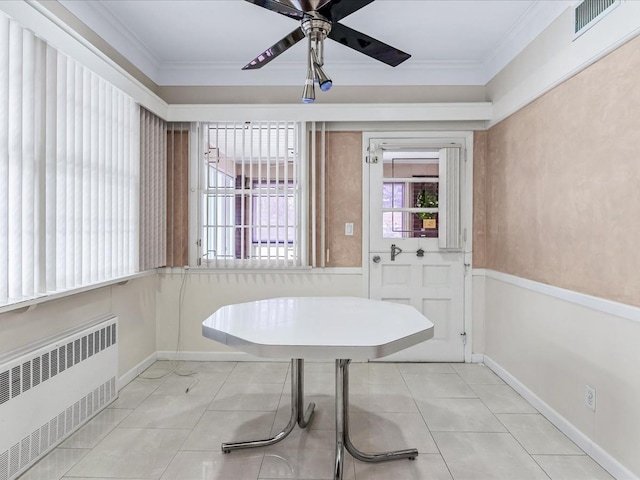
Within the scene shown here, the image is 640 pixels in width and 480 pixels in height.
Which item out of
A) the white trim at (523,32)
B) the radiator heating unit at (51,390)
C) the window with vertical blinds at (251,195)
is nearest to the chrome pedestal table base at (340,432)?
the radiator heating unit at (51,390)

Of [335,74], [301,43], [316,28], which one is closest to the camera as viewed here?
[316,28]

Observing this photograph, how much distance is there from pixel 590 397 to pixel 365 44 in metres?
2.19

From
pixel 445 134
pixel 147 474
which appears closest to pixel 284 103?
pixel 445 134

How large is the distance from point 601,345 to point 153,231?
125 inches

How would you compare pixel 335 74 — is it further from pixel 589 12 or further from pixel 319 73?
pixel 589 12

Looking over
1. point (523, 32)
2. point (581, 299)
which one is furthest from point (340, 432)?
point (523, 32)

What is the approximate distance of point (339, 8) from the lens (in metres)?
1.72

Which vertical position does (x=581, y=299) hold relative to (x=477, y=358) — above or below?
above

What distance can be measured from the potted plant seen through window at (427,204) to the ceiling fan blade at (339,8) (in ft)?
6.63

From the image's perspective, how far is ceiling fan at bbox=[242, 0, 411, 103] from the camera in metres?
1.70

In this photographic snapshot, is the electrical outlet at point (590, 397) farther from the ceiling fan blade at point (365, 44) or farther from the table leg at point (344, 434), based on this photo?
the ceiling fan blade at point (365, 44)

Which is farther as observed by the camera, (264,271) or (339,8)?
(264,271)

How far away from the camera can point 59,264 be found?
7.13 ft

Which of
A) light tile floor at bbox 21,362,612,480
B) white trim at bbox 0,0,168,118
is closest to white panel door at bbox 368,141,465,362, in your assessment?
light tile floor at bbox 21,362,612,480
